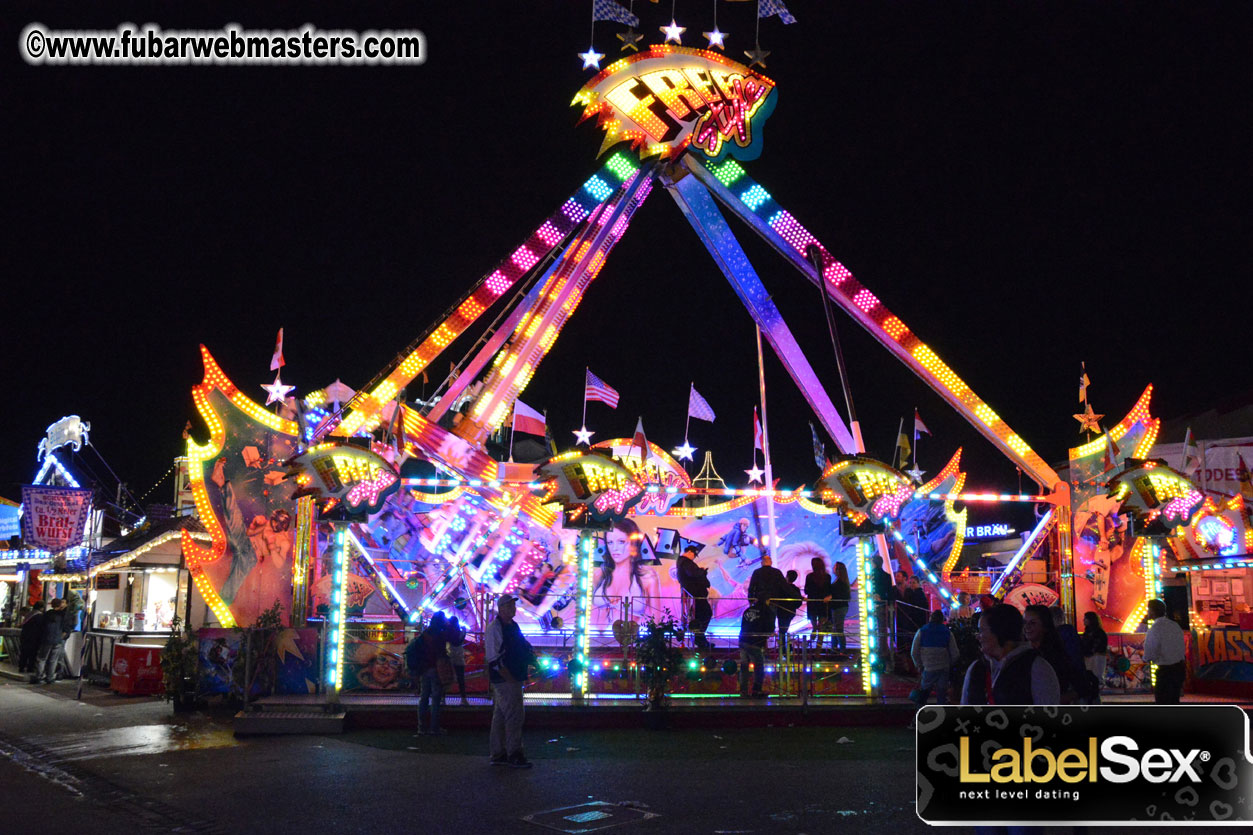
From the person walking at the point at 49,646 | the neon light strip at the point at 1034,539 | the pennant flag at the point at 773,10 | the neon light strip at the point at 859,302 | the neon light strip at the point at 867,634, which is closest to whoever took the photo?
the neon light strip at the point at 867,634

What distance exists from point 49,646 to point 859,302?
17577 mm

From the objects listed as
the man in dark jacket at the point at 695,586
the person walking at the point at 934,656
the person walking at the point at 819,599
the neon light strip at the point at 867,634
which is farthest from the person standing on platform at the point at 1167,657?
the man in dark jacket at the point at 695,586

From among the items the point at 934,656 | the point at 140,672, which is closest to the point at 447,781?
the point at 934,656

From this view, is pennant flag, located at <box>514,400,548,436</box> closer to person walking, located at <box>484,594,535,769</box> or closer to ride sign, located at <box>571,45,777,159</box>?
ride sign, located at <box>571,45,777,159</box>

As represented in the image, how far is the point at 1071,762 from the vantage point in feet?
15.2

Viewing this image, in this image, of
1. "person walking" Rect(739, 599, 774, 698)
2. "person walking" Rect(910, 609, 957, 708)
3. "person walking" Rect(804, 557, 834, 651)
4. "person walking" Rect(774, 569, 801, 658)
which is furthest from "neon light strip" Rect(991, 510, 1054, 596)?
"person walking" Rect(910, 609, 957, 708)

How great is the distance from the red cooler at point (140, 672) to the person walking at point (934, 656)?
12.6 meters

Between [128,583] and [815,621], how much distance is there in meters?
22.1

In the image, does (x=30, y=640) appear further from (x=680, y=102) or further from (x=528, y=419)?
(x=680, y=102)

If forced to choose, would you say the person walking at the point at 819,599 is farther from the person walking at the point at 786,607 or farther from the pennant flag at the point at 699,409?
the pennant flag at the point at 699,409

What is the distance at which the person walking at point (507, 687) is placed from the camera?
31.8ft

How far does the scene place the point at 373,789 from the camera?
8602 millimetres

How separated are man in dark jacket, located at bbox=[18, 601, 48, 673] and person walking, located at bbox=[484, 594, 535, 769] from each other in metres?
14.4

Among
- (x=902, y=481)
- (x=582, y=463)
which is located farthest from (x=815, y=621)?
(x=582, y=463)
